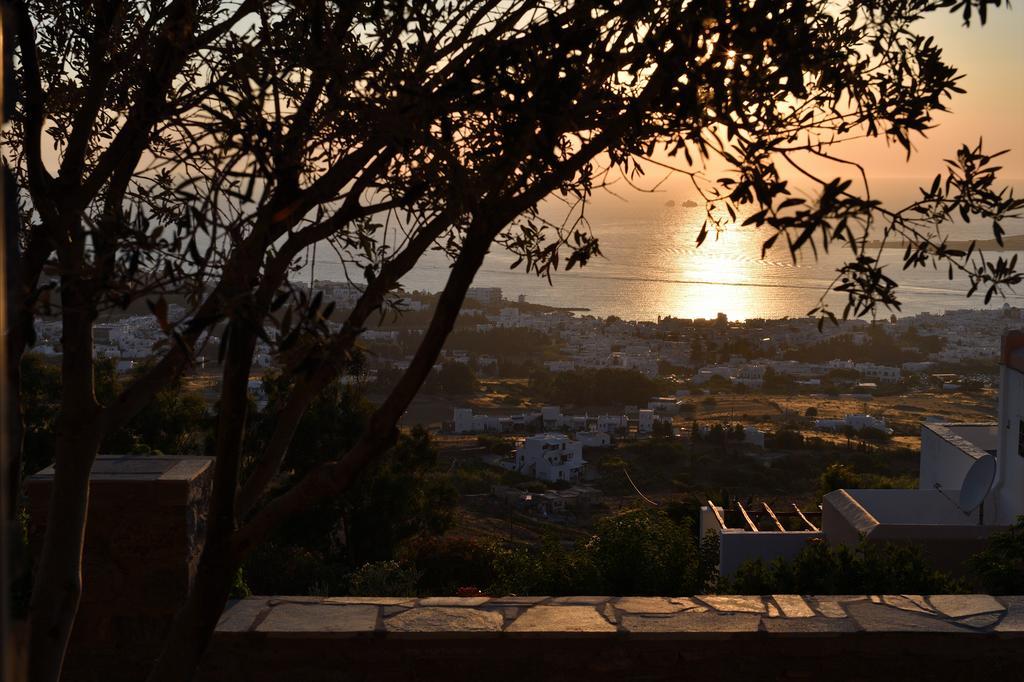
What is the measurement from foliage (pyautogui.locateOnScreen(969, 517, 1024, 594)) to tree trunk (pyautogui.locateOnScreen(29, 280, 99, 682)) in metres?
4.27

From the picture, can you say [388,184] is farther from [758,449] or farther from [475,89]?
[758,449]

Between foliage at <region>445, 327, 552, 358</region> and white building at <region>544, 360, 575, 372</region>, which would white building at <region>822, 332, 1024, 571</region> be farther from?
foliage at <region>445, 327, 552, 358</region>

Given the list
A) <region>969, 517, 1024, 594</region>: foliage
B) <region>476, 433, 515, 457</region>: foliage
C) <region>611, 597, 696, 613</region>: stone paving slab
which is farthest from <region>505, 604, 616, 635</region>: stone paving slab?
<region>476, 433, 515, 457</region>: foliage

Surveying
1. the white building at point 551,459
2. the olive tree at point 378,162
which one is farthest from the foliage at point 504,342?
the olive tree at point 378,162

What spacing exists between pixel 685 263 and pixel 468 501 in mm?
57073

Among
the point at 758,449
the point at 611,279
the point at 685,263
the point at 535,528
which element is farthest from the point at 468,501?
the point at 685,263

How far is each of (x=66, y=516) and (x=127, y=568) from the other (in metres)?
0.92

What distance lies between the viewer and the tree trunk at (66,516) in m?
2.36

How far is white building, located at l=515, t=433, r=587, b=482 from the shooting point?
75.5 ft

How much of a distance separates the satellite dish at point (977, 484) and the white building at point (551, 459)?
536 inches

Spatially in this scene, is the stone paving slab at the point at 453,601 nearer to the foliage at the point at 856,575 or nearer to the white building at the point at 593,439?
the foliage at the point at 856,575

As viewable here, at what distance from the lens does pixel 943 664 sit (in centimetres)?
323

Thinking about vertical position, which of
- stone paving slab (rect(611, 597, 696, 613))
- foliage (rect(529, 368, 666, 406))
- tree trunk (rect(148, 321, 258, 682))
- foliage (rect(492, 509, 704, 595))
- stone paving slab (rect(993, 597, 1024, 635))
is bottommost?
foliage (rect(529, 368, 666, 406))

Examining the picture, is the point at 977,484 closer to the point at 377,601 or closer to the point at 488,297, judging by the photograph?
the point at 377,601
